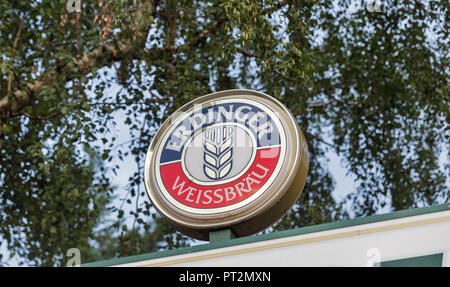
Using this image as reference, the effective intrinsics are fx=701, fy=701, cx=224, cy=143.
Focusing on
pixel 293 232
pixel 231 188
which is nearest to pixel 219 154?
pixel 231 188

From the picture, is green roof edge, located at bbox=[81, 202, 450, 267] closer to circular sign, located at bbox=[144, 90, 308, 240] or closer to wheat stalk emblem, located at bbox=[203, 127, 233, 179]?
circular sign, located at bbox=[144, 90, 308, 240]

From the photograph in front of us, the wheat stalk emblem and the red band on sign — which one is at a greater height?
the wheat stalk emblem

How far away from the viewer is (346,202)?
34.0 ft

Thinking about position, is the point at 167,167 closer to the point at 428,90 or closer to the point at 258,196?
the point at 258,196

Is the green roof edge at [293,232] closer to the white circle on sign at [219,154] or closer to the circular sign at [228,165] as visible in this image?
the circular sign at [228,165]

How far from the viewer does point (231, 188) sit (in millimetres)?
4914

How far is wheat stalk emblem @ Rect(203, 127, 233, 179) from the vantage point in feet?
16.5

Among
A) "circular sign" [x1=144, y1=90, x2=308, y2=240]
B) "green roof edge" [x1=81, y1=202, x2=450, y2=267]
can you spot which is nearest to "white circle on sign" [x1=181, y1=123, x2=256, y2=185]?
"circular sign" [x1=144, y1=90, x2=308, y2=240]

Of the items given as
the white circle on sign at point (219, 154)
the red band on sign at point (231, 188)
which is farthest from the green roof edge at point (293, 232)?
the white circle on sign at point (219, 154)

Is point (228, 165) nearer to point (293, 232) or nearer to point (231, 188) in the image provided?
point (231, 188)

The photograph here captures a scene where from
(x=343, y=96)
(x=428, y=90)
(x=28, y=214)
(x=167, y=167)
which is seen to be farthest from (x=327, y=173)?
(x=167, y=167)
